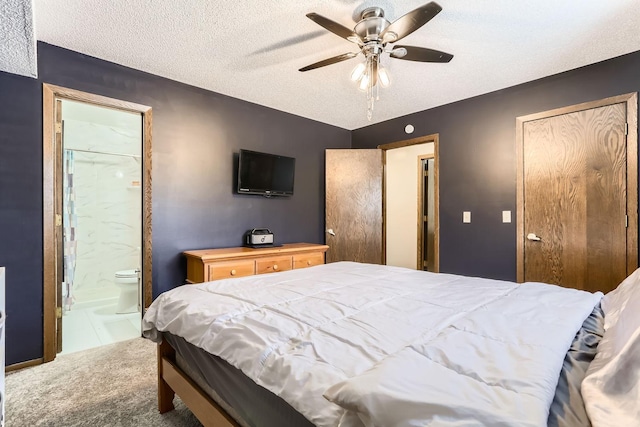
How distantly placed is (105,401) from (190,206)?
5.65ft

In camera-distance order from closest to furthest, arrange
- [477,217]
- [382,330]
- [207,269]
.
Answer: [382,330] < [207,269] < [477,217]

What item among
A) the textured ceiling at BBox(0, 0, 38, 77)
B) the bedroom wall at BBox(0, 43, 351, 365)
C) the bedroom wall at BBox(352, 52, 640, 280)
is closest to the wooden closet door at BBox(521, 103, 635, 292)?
the bedroom wall at BBox(352, 52, 640, 280)

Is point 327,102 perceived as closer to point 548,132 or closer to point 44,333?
point 548,132

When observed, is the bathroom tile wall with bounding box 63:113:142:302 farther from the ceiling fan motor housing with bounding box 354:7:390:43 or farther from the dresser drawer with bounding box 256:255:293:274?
the ceiling fan motor housing with bounding box 354:7:390:43

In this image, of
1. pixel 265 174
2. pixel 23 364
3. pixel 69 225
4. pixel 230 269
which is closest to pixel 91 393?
pixel 23 364

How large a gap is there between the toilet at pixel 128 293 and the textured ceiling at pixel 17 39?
7.30 ft

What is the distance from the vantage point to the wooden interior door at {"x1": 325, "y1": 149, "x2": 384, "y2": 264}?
13.8ft

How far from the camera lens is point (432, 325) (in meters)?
1.16

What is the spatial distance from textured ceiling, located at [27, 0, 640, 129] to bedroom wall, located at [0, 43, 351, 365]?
8.5 inches


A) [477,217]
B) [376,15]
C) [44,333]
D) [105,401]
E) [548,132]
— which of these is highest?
[376,15]

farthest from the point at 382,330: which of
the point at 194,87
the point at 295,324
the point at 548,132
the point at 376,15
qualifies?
the point at 194,87

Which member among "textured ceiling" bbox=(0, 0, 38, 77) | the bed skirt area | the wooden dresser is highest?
"textured ceiling" bbox=(0, 0, 38, 77)

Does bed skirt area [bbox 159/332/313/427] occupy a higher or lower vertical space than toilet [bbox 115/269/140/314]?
higher

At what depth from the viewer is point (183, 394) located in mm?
1490
